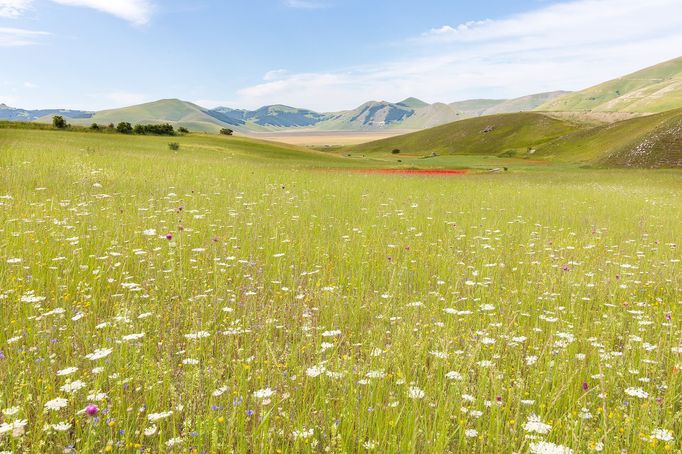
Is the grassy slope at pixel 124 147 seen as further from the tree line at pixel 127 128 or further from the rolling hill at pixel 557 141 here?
the rolling hill at pixel 557 141

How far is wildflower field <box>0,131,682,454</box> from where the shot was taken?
307 centimetres

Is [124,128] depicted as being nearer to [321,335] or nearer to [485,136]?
[321,335]

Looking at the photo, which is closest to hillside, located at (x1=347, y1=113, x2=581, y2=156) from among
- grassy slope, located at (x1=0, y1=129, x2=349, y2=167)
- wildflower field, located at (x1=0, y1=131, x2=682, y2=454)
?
grassy slope, located at (x1=0, y1=129, x2=349, y2=167)

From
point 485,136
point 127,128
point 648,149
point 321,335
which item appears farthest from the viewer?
point 485,136

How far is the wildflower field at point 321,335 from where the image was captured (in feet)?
10.1

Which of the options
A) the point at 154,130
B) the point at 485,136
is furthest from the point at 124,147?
the point at 485,136

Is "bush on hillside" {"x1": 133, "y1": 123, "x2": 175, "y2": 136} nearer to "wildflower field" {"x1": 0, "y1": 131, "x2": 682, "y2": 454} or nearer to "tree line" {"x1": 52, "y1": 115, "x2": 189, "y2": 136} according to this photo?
"tree line" {"x1": 52, "y1": 115, "x2": 189, "y2": 136}

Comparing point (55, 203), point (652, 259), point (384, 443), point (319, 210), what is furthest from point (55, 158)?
point (652, 259)

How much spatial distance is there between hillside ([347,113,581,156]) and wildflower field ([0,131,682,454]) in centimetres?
11149

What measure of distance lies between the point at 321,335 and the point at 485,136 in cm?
14179

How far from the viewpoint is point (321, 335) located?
14.3 ft

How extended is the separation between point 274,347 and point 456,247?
20.2 feet

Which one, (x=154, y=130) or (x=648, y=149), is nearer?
(x=648, y=149)

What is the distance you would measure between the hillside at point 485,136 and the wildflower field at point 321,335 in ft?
366
